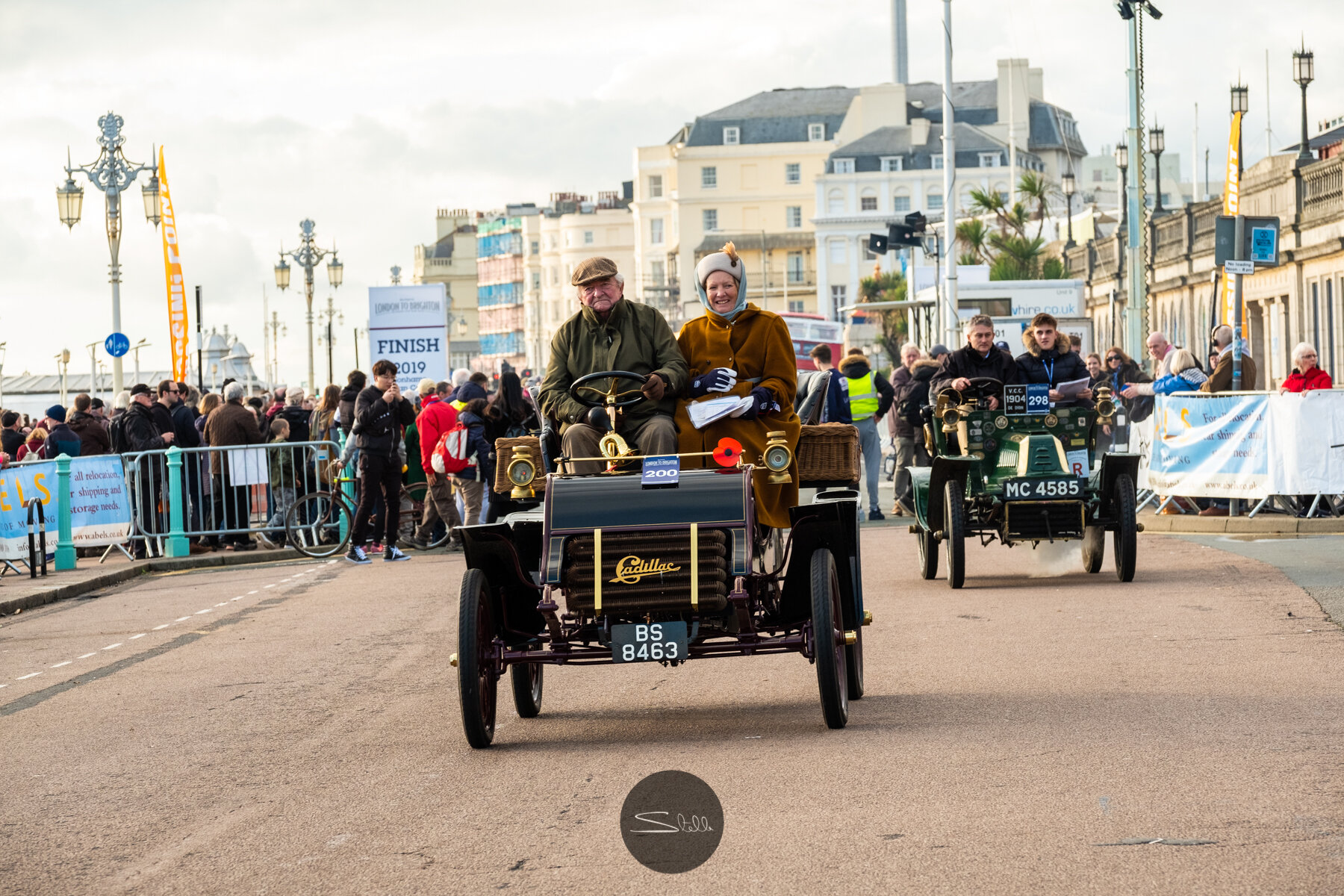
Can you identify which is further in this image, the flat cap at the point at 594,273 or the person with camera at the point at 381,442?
the person with camera at the point at 381,442

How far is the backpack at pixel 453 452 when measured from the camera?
19688 millimetres

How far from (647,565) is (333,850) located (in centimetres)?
220

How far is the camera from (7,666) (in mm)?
12883

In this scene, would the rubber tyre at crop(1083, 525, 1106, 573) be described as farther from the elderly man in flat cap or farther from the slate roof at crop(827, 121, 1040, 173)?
the slate roof at crop(827, 121, 1040, 173)

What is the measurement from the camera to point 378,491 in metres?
20.0

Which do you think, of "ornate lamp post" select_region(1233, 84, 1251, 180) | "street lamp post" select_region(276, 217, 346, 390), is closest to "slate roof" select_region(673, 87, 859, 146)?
"street lamp post" select_region(276, 217, 346, 390)

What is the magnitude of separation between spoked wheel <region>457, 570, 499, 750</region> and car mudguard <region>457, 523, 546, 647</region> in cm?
15

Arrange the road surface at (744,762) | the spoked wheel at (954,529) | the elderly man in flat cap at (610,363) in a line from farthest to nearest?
the spoked wheel at (954,529)
the elderly man in flat cap at (610,363)
the road surface at (744,762)

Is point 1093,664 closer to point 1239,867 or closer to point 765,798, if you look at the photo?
point 765,798

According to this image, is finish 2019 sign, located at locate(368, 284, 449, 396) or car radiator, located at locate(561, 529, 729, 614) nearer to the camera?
car radiator, located at locate(561, 529, 729, 614)

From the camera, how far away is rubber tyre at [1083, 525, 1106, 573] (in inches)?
610

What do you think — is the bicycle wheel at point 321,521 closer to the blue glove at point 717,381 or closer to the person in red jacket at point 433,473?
the person in red jacket at point 433,473

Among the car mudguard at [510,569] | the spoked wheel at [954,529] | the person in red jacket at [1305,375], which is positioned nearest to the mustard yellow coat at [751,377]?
the car mudguard at [510,569]

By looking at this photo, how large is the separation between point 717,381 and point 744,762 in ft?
6.55
